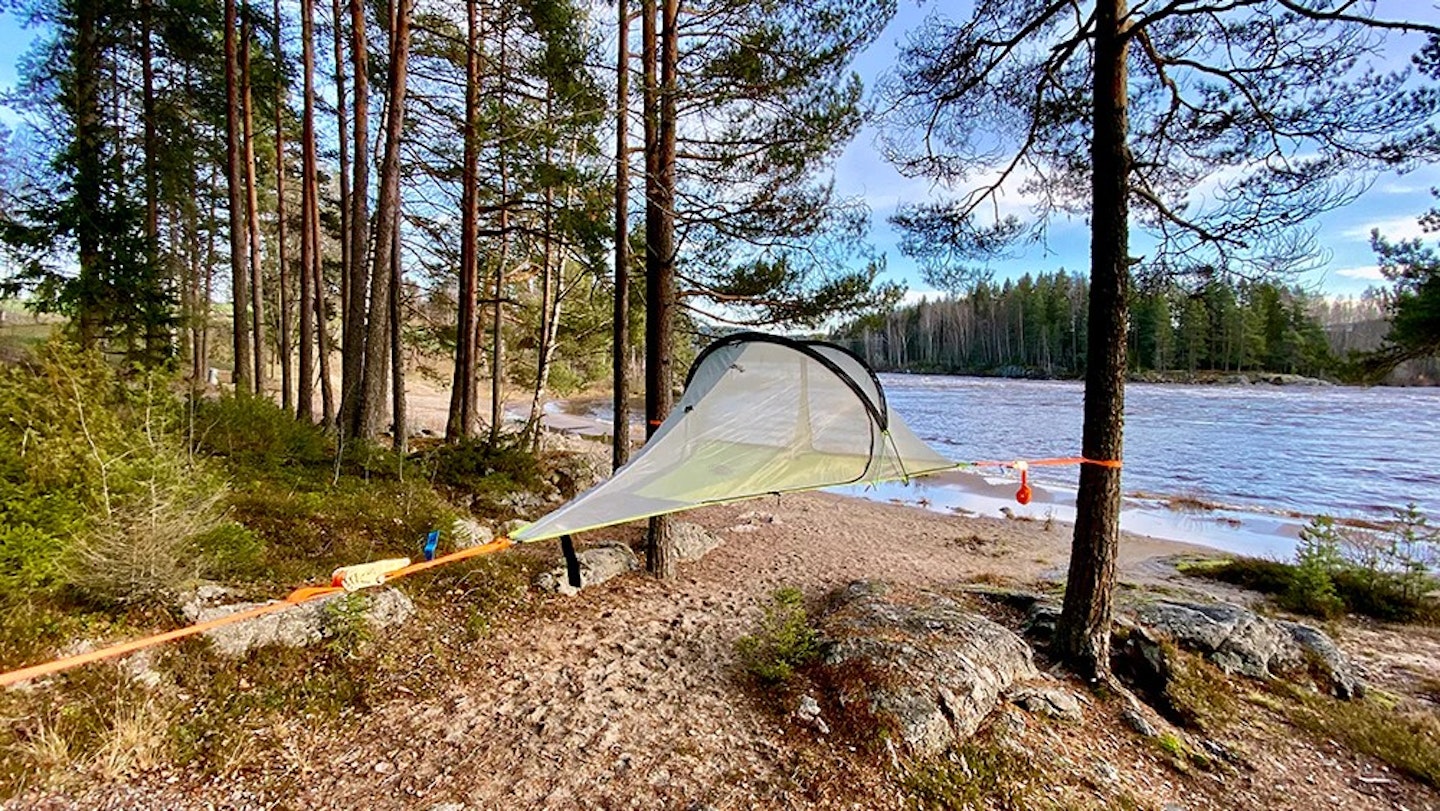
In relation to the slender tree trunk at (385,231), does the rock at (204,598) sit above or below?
below

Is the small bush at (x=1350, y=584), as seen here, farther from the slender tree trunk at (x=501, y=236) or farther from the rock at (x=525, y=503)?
the slender tree trunk at (x=501, y=236)

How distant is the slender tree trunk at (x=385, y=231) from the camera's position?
6.21 m

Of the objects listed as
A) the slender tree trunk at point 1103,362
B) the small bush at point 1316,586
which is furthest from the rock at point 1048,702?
the small bush at point 1316,586

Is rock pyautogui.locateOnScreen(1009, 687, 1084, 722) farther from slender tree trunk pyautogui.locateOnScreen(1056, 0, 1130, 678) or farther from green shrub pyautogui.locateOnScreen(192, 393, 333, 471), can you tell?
green shrub pyautogui.locateOnScreen(192, 393, 333, 471)

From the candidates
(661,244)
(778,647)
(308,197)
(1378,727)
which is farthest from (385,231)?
(1378,727)

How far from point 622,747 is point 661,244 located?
145 inches

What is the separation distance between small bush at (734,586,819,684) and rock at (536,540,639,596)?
1.40m

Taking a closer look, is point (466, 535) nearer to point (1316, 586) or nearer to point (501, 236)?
point (501, 236)

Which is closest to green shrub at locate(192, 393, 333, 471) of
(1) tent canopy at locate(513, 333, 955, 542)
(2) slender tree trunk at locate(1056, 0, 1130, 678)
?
(1) tent canopy at locate(513, 333, 955, 542)

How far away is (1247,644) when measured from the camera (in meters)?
3.84

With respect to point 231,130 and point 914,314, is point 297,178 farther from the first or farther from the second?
point 914,314

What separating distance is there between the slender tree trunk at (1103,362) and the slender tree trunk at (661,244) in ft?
9.95

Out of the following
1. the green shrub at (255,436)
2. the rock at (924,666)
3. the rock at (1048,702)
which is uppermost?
the green shrub at (255,436)

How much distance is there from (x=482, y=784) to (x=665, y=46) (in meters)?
5.21
